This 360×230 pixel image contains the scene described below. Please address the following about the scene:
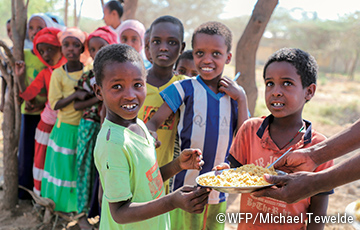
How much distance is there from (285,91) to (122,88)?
3.07 ft

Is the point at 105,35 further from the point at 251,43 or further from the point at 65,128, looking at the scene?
the point at 251,43

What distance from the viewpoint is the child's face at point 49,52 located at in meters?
3.48

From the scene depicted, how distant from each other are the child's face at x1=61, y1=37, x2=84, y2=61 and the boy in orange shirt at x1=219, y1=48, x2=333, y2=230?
7.03 ft

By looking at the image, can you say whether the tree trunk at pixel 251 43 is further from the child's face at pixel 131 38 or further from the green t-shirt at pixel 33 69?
the green t-shirt at pixel 33 69

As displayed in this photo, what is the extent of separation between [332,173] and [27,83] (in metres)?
3.47

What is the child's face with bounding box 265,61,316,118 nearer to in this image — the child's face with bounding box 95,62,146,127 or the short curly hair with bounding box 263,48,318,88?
the short curly hair with bounding box 263,48,318,88

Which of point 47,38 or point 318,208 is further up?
point 47,38

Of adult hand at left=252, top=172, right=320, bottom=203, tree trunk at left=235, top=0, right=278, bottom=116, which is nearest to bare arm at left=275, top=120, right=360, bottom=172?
adult hand at left=252, top=172, right=320, bottom=203

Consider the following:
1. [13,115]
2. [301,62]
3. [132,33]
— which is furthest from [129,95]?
[13,115]

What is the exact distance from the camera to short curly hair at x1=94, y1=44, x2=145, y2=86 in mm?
1592

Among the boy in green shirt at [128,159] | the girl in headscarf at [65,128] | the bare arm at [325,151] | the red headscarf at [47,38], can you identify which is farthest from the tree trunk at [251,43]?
the boy in green shirt at [128,159]

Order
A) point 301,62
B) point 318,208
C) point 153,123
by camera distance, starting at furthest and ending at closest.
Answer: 1. point 153,123
2. point 301,62
3. point 318,208

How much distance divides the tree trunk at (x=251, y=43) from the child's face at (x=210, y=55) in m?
1.63

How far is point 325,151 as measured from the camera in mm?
1620
